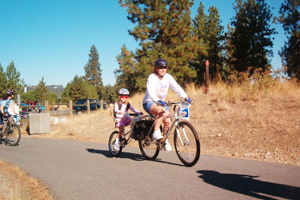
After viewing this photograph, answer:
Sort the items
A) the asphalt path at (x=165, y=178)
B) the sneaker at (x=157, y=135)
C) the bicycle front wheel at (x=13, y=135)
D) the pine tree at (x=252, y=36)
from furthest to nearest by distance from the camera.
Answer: the pine tree at (x=252, y=36)
the bicycle front wheel at (x=13, y=135)
the sneaker at (x=157, y=135)
the asphalt path at (x=165, y=178)

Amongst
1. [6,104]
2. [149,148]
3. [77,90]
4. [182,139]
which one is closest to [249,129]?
[149,148]

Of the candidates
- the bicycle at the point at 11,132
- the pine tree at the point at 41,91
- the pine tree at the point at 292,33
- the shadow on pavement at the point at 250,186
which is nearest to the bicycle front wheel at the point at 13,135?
the bicycle at the point at 11,132

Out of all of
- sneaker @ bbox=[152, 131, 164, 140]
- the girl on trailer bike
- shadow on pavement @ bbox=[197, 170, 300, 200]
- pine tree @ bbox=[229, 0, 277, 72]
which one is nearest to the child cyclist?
the girl on trailer bike

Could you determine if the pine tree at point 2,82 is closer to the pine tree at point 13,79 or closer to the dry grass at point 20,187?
the pine tree at point 13,79

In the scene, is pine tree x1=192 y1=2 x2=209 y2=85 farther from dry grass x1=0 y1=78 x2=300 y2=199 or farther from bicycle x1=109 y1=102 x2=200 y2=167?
bicycle x1=109 y1=102 x2=200 y2=167

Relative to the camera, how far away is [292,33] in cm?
2661

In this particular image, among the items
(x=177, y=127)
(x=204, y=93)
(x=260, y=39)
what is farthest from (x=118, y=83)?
(x=177, y=127)

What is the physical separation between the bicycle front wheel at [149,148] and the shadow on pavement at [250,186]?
1.44 meters

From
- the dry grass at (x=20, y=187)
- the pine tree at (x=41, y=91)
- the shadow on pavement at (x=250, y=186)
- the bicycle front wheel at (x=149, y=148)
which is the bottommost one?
the dry grass at (x=20, y=187)

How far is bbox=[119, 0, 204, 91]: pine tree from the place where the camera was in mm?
23359

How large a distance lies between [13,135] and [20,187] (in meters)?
6.92

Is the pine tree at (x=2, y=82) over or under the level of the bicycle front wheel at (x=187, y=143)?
over

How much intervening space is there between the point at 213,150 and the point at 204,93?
7866mm

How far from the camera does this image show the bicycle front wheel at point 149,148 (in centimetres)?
602
